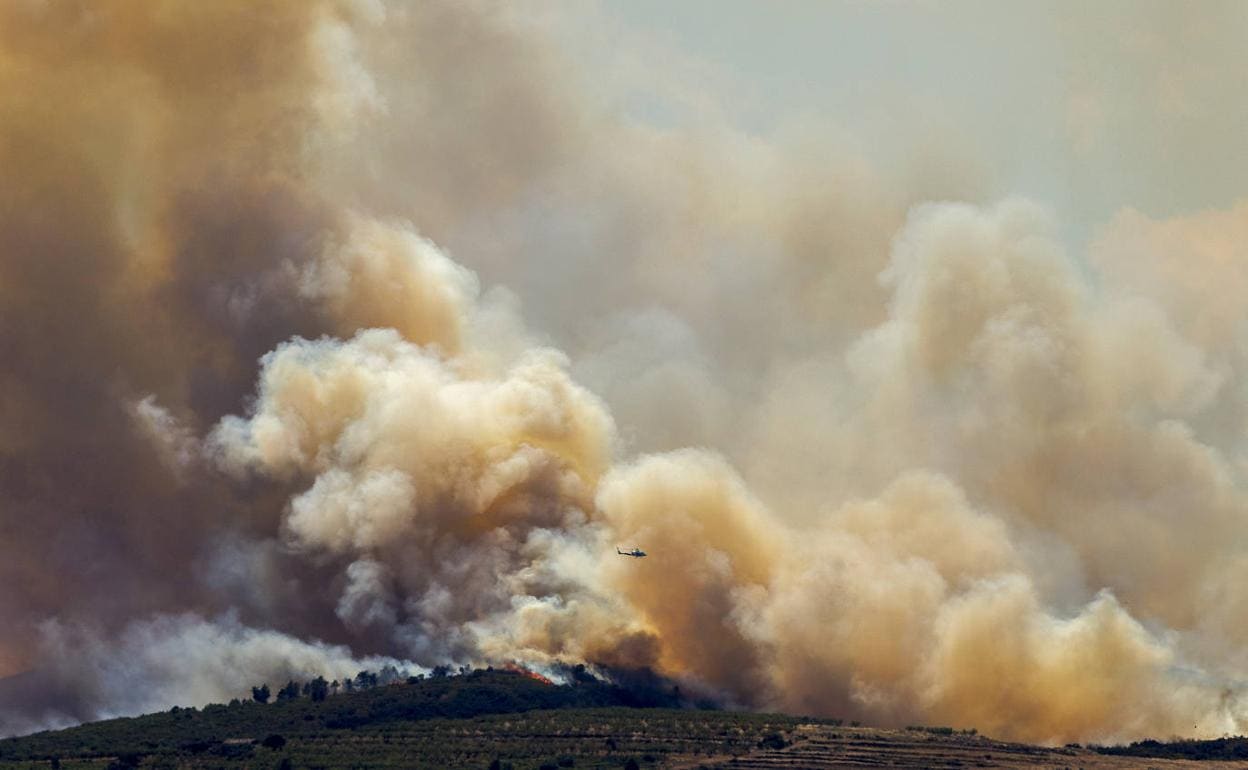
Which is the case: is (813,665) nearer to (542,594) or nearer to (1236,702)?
(542,594)

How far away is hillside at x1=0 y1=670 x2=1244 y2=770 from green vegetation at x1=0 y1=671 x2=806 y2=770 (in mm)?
121

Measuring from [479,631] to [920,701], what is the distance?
30135 mm

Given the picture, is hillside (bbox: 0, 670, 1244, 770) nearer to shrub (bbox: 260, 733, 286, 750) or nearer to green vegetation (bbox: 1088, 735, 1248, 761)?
shrub (bbox: 260, 733, 286, 750)

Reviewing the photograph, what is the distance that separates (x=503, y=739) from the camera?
14162cm

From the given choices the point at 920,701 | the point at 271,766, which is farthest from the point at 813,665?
the point at 271,766

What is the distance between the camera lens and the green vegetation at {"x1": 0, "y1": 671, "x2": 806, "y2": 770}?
138000 millimetres

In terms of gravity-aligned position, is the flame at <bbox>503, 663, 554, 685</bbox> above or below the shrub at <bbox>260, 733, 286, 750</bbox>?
above

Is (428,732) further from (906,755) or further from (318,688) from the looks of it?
(906,755)

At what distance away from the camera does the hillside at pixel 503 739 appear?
13775cm

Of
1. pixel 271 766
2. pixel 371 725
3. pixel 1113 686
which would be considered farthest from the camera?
pixel 1113 686

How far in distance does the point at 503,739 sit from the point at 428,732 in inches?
205

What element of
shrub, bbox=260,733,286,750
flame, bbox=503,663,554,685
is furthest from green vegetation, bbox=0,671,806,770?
flame, bbox=503,663,554,685

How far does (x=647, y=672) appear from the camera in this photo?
159250 millimetres

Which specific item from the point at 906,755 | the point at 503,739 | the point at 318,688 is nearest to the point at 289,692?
the point at 318,688
